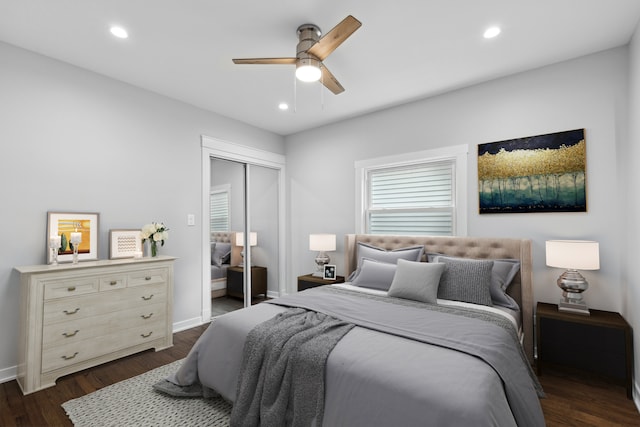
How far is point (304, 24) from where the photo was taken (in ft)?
7.47

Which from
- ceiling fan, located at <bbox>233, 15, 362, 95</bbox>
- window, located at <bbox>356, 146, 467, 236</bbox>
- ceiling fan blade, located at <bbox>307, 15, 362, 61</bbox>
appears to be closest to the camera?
ceiling fan blade, located at <bbox>307, 15, 362, 61</bbox>

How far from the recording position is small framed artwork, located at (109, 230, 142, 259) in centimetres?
298

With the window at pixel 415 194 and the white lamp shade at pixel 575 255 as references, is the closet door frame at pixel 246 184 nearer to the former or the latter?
the window at pixel 415 194

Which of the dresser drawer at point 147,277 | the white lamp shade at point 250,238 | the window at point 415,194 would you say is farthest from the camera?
the white lamp shade at point 250,238

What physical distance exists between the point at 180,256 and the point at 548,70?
4.37m

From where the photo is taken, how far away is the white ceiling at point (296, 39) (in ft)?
6.93

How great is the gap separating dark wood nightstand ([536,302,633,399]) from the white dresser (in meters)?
3.51

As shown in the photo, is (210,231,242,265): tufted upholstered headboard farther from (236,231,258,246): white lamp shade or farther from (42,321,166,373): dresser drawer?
(42,321,166,373): dresser drawer

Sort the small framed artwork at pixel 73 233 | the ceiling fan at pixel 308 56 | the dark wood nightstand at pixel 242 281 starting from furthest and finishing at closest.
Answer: the dark wood nightstand at pixel 242 281 < the small framed artwork at pixel 73 233 < the ceiling fan at pixel 308 56

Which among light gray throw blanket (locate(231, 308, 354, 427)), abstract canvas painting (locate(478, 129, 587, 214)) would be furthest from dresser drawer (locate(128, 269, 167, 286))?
abstract canvas painting (locate(478, 129, 587, 214))

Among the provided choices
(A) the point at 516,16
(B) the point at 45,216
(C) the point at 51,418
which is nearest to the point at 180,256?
(B) the point at 45,216

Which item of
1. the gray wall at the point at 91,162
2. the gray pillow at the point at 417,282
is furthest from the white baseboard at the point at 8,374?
the gray pillow at the point at 417,282

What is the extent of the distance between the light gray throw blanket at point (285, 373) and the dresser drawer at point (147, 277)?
5.43 ft

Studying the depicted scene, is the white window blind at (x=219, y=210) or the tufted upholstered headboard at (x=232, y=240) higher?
the white window blind at (x=219, y=210)
